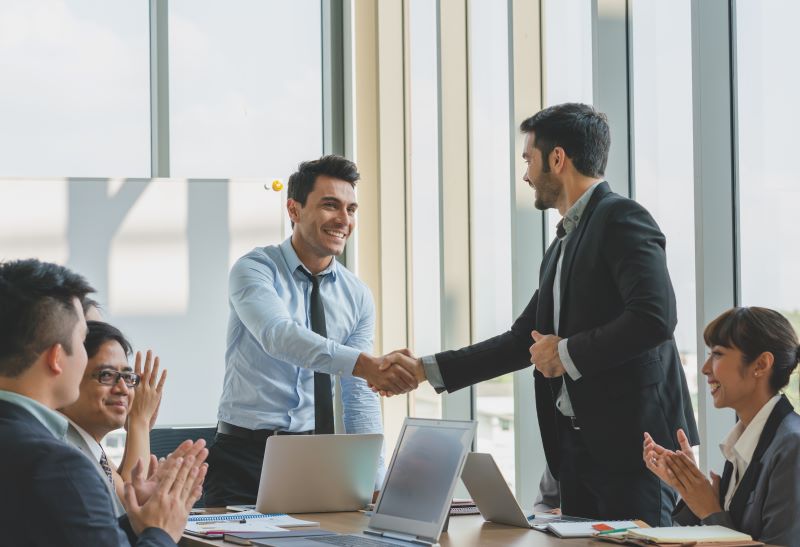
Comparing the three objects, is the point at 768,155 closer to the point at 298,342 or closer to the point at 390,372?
the point at 390,372

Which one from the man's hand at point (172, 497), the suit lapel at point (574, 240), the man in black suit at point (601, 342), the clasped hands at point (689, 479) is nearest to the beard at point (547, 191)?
the man in black suit at point (601, 342)

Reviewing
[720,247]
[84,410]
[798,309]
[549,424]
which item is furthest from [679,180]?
[84,410]

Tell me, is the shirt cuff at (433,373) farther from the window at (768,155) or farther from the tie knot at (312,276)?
the window at (768,155)

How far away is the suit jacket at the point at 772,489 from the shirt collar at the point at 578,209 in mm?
901

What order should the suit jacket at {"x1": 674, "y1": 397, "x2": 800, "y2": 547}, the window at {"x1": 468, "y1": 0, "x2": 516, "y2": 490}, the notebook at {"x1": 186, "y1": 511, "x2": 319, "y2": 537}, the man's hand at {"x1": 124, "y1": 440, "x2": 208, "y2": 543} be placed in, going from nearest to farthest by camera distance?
the man's hand at {"x1": 124, "y1": 440, "x2": 208, "y2": 543}, the suit jacket at {"x1": 674, "y1": 397, "x2": 800, "y2": 547}, the notebook at {"x1": 186, "y1": 511, "x2": 319, "y2": 537}, the window at {"x1": 468, "y1": 0, "x2": 516, "y2": 490}

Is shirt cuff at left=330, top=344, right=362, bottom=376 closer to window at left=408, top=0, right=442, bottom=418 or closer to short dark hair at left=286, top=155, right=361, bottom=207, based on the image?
short dark hair at left=286, top=155, right=361, bottom=207

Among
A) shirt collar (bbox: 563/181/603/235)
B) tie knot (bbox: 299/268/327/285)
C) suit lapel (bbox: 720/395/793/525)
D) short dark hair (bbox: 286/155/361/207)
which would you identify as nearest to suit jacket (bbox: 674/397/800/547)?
suit lapel (bbox: 720/395/793/525)

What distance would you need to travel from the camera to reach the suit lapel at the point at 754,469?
8.04 feet

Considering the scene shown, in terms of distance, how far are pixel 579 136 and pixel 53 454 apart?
1.99 meters

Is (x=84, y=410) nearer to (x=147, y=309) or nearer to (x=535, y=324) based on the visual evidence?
(x=535, y=324)

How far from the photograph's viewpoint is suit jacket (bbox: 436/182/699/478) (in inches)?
114

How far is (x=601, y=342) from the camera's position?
2.89m

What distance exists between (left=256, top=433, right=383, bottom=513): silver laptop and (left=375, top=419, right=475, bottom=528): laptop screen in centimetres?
32

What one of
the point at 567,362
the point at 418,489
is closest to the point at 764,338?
the point at 567,362
